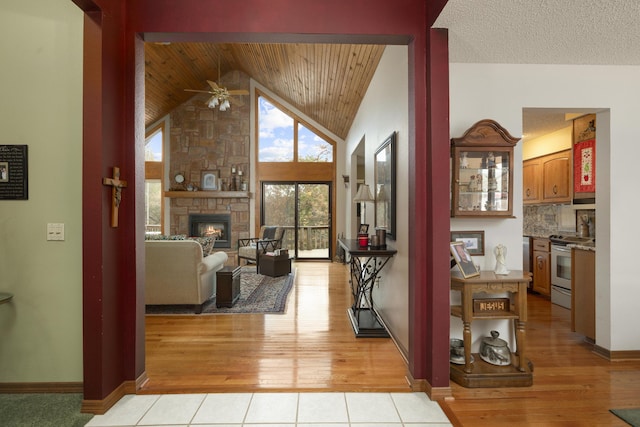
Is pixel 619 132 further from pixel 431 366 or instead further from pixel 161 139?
pixel 161 139

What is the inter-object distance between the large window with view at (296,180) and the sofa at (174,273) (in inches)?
172

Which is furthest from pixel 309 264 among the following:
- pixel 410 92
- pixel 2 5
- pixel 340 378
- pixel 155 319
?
pixel 2 5

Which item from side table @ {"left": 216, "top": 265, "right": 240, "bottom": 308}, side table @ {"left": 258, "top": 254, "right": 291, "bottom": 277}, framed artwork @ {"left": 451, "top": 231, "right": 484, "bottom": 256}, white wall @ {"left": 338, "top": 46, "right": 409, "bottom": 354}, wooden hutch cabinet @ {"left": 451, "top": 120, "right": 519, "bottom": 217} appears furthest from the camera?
side table @ {"left": 258, "top": 254, "right": 291, "bottom": 277}

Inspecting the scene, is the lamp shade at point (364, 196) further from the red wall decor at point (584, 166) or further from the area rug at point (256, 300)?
the red wall decor at point (584, 166)

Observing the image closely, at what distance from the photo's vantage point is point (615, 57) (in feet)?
8.84

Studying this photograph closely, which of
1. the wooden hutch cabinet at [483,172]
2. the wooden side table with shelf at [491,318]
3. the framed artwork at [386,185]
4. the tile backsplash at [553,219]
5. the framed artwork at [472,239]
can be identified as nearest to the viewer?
the wooden side table with shelf at [491,318]

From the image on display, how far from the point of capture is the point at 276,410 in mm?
2117

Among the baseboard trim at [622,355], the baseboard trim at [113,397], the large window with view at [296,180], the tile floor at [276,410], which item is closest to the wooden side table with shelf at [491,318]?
the tile floor at [276,410]

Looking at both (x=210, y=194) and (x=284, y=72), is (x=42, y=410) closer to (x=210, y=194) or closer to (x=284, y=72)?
(x=284, y=72)

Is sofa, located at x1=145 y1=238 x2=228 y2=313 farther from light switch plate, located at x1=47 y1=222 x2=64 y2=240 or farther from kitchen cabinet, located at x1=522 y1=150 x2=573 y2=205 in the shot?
kitchen cabinet, located at x1=522 y1=150 x2=573 y2=205

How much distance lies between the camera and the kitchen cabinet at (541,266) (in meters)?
4.69

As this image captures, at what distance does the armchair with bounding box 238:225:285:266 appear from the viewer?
6799 mm

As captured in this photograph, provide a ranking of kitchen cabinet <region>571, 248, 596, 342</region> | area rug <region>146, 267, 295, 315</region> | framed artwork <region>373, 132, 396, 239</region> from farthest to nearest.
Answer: area rug <region>146, 267, 295, 315</region>
framed artwork <region>373, 132, 396, 239</region>
kitchen cabinet <region>571, 248, 596, 342</region>

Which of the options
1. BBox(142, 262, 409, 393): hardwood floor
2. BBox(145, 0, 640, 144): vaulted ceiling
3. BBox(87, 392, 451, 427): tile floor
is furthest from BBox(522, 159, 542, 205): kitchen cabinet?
BBox(87, 392, 451, 427): tile floor
